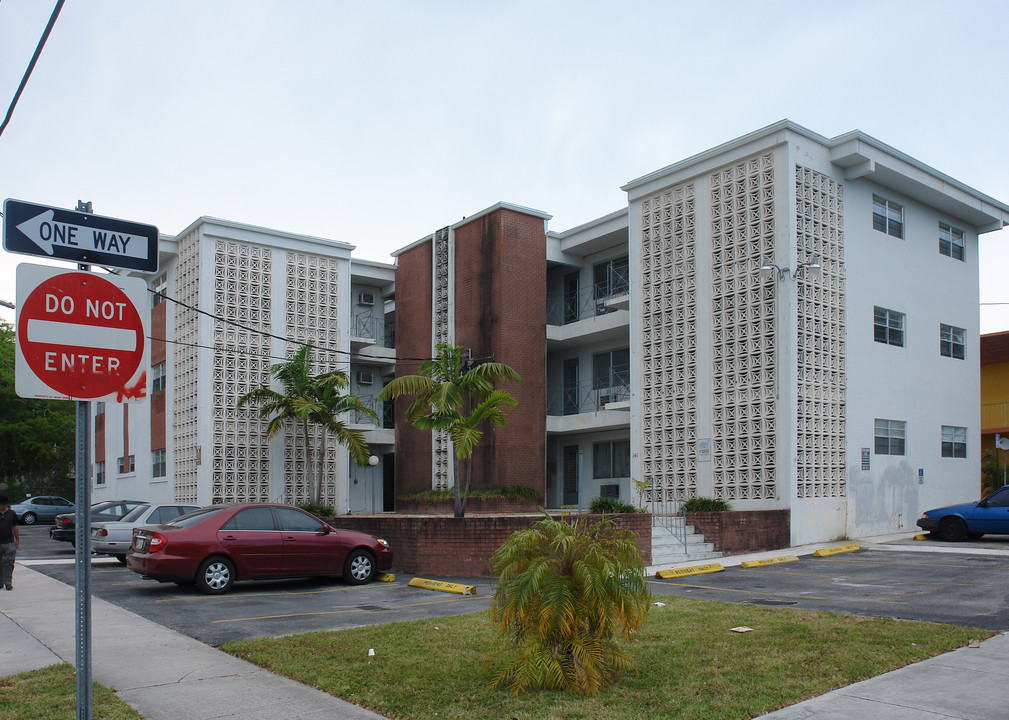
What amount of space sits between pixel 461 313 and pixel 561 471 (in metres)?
6.66

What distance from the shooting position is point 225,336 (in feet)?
94.8

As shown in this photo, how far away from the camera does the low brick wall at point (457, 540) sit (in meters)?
17.4

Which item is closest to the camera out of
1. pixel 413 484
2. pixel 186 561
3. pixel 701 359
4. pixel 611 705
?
pixel 611 705

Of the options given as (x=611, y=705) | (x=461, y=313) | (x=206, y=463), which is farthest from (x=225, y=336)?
(x=611, y=705)

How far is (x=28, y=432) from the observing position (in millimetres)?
50719

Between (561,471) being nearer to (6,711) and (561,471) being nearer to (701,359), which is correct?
(701,359)

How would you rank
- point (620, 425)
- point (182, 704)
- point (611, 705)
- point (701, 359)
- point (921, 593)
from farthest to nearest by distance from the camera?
1. point (620, 425)
2. point (701, 359)
3. point (921, 593)
4. point (182, 704)
5. point (611, 705)

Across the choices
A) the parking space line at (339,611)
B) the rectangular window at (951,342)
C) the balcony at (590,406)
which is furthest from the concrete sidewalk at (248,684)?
the rectangular window at (951,342)

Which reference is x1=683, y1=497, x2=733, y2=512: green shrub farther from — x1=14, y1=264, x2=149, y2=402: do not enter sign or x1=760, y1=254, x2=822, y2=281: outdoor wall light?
x1=14, y1=264, x2=149, y2=402: do not enter sign

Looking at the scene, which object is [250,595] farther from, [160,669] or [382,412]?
[382,412]

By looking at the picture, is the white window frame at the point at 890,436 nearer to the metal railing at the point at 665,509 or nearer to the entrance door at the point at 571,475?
the metal railing at the point at 665,509

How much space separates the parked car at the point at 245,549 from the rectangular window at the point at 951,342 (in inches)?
723

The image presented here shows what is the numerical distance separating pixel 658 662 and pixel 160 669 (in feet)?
16.0

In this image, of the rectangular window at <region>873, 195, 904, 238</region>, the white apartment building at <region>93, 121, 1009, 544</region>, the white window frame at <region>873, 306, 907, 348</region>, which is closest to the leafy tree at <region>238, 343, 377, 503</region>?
the white apartment building at <region>93, 121, 1009, 544</region>
